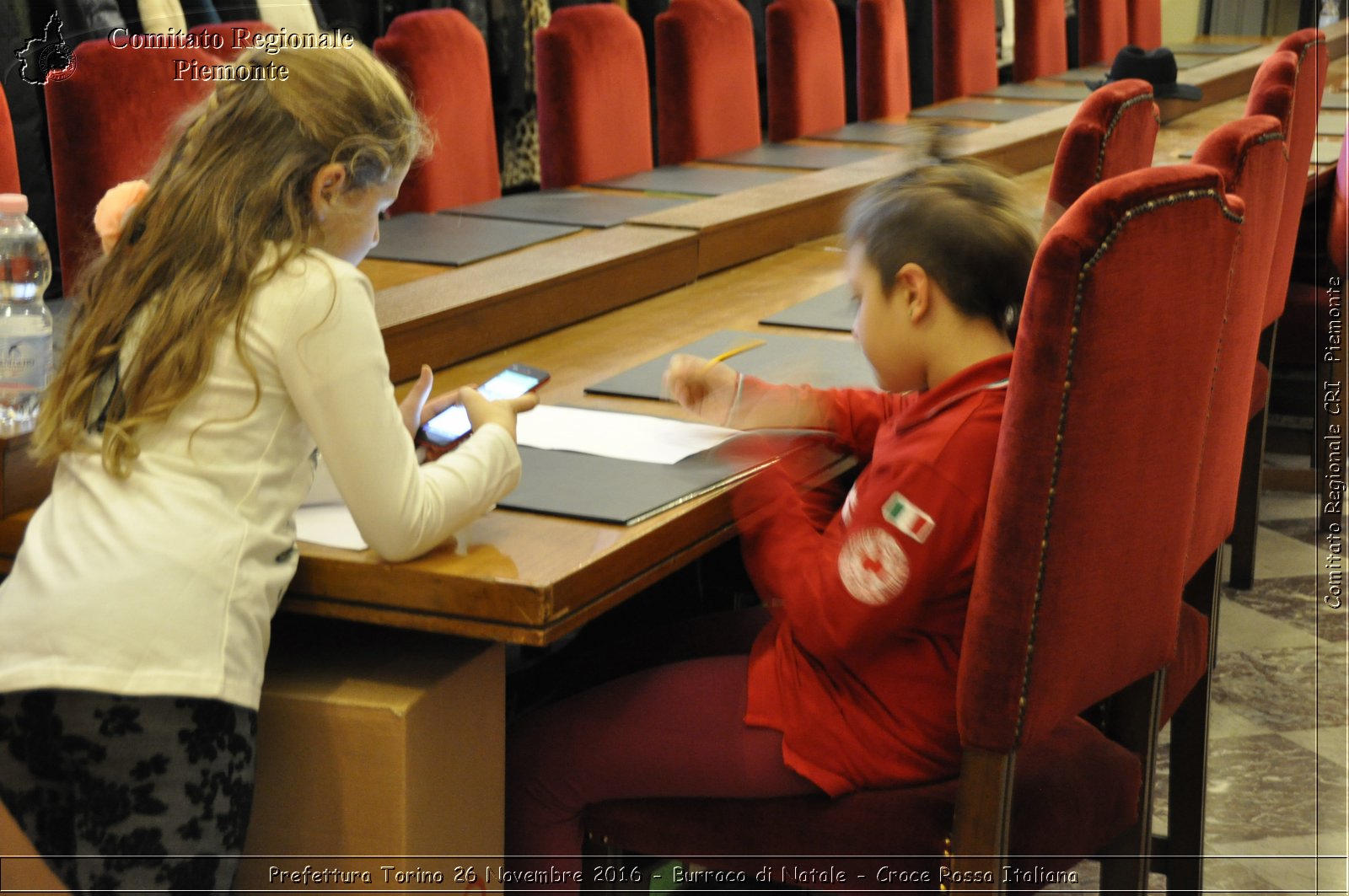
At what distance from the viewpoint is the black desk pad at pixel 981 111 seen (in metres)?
4.77

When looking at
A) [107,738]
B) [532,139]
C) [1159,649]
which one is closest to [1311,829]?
[1159,649]

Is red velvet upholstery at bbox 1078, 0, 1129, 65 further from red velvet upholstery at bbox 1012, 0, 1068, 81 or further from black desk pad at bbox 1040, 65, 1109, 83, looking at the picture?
red velvet upholstery at bbox 1012, 0, 1068, 81

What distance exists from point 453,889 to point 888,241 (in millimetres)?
716

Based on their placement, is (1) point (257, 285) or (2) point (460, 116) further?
(2) point (460, 116)

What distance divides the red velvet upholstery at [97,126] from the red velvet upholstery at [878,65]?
2936 millimetres

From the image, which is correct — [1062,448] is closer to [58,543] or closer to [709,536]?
[709,536]

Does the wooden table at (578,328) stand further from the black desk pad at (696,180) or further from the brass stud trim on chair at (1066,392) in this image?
the brass stud trim on chair at (1066,392)

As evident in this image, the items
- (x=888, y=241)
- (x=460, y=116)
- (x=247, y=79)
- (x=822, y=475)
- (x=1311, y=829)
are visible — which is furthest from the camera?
(x=460, y=116)

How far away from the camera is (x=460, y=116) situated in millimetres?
3543

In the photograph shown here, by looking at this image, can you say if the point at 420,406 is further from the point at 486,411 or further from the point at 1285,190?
the point at 1285,190

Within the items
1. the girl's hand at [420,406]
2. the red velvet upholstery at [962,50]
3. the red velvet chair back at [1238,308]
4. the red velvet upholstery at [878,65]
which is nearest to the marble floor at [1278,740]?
the red velvet chair back at [1238,308]

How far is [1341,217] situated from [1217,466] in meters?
1.93

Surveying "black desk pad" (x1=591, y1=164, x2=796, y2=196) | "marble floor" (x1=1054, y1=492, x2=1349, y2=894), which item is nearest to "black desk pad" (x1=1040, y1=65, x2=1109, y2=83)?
"black desk pad" (x1=591, y1=164, x2=796, y2=196)

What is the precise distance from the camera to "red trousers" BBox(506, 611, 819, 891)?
144 cm
